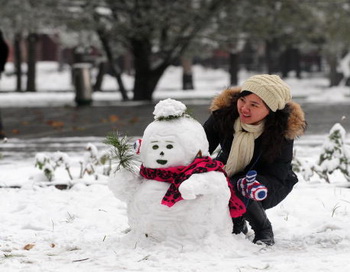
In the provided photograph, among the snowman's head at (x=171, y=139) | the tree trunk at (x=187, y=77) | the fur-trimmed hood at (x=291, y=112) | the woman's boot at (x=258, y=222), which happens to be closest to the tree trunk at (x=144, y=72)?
the tree trunk at (x=187, y=77)

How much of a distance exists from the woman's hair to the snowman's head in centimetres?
36

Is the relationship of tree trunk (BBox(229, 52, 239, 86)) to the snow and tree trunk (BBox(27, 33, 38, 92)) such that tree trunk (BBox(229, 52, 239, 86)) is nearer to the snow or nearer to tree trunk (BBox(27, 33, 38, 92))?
tree trunk (BBox(27, 33, 38, 92))

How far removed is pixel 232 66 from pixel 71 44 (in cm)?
789

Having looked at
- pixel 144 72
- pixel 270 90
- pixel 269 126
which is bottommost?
pixel 144 72

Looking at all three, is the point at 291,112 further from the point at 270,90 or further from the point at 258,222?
the point at 258,222

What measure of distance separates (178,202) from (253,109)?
0.82 m

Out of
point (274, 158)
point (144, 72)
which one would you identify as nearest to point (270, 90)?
point (274, 158)

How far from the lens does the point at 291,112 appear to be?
15.1 feet

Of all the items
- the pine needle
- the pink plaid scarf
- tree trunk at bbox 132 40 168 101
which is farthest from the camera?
tree trunk at bbox 132 40 168 101

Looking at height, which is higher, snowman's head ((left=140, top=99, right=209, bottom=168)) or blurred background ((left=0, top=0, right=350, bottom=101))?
blurred background ((left=0, top=0, right=350, bottom=101))

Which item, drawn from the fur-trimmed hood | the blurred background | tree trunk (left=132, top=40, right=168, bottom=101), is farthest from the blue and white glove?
tree trunk (left=132, top=40, right=168, bottom=101)

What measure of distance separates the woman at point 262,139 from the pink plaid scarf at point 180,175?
11cm

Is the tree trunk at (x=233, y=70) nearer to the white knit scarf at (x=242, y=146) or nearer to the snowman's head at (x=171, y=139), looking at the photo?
the white knit scarf at (x=242, y=146)

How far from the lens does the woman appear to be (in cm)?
452
